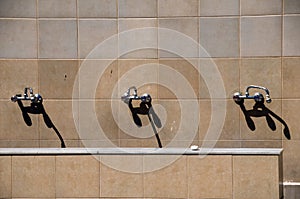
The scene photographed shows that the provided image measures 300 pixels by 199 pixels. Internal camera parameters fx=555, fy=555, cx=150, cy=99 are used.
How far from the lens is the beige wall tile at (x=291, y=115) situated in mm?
3322

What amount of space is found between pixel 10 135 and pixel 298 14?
1.91 meters

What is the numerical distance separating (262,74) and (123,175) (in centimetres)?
105

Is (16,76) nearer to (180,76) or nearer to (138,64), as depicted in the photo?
(138,64)

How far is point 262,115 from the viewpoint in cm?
336

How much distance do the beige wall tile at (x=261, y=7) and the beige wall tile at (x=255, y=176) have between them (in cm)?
92

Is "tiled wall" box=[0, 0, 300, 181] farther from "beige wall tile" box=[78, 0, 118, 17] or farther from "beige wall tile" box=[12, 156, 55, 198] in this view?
"beige wall tile" box=[12, 156, 55, 198]

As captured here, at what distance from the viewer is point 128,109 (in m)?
3.45

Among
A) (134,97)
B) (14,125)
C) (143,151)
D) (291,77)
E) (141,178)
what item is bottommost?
(141,178)

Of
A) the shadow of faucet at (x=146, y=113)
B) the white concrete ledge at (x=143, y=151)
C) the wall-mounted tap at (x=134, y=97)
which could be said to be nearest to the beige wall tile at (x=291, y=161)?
the white concrete ledge at (x=143, y=151)

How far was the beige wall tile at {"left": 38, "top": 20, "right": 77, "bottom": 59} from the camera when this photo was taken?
345 centimetres

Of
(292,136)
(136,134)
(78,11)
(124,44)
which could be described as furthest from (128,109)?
(292,136)

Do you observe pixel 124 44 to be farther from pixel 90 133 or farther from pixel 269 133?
pixel 269 133

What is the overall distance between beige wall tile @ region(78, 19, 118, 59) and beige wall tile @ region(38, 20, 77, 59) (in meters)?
0.05

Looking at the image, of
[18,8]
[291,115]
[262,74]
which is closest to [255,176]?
[291,115]
